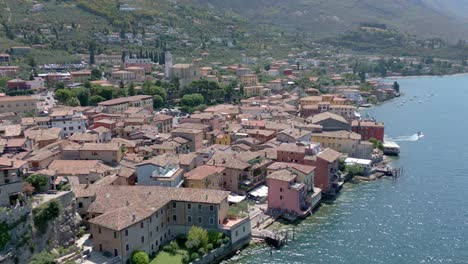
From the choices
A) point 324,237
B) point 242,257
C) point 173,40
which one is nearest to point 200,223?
point 242,257

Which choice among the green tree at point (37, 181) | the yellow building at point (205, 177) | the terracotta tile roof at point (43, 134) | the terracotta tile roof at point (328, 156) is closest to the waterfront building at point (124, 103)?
the terracotta tile roof at point (43, 134)

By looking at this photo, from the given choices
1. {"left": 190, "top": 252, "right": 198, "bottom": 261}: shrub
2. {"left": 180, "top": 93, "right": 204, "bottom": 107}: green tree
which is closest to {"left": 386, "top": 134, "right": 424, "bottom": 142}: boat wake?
{"left": 180, "top": 93, "right": 204, "bottom": 107}: green tree

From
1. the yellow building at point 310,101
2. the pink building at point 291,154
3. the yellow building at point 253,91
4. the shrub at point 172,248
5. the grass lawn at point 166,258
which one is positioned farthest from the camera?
the yellow building at point 253,91

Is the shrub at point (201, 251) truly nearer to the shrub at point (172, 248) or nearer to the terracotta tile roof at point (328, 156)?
the shrub at point (172, 248)

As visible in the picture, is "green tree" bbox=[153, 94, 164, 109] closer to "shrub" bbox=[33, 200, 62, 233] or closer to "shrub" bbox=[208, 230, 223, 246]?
"shrub" bbox=[208, 230, 223, 246]

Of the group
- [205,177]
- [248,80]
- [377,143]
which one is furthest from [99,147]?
[248,80]
